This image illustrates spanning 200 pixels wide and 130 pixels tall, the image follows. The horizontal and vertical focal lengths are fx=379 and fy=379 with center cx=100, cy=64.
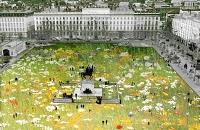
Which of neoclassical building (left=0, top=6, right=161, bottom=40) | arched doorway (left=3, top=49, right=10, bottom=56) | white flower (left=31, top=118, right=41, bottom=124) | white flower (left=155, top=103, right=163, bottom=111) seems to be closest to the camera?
white flower (left=31, top=118, right=41, bottom=124)

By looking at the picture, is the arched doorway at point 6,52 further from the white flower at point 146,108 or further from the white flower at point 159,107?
the white flower at point 159,107

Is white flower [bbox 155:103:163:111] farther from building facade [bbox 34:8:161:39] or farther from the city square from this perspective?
building facade [bbox 34:8:161:39]

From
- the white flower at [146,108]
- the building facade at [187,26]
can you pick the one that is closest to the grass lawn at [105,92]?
the white flower at [146,108]

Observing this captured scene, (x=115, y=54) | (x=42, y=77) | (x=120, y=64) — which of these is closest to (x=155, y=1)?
(x=115, y=54)

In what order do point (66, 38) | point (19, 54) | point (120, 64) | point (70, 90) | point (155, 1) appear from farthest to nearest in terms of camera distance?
point (155, 1)
point (66, 38)
point (19, 54)
point (120, 64)
point (70, 90)

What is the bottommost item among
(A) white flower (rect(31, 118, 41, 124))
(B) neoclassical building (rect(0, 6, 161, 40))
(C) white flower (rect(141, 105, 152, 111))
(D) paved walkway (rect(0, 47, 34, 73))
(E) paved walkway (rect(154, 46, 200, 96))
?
(A) white flower (rect(31, 118, 41, 124))

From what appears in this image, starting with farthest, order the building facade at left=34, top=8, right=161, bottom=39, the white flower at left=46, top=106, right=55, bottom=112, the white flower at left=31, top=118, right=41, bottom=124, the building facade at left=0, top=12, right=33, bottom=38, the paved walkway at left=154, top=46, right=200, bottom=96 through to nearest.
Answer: the building facade at left=34, top=8, right=161, bottom=39, the building facade at left=0, top=12, right=33, bottom=38, the paved walkway at left=154, top=46, right=200, bottom=96, the white flower at left=46, top=106, right=55, bottom=112, the white flower at left=31, top=118, right=41, bottom=124

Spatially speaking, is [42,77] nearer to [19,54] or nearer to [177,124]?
[19,54]

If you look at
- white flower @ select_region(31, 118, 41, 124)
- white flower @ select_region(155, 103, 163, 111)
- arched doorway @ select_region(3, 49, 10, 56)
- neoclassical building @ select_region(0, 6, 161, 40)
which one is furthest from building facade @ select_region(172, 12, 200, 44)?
white flower @ select_region(31, 118, 41, 124)
